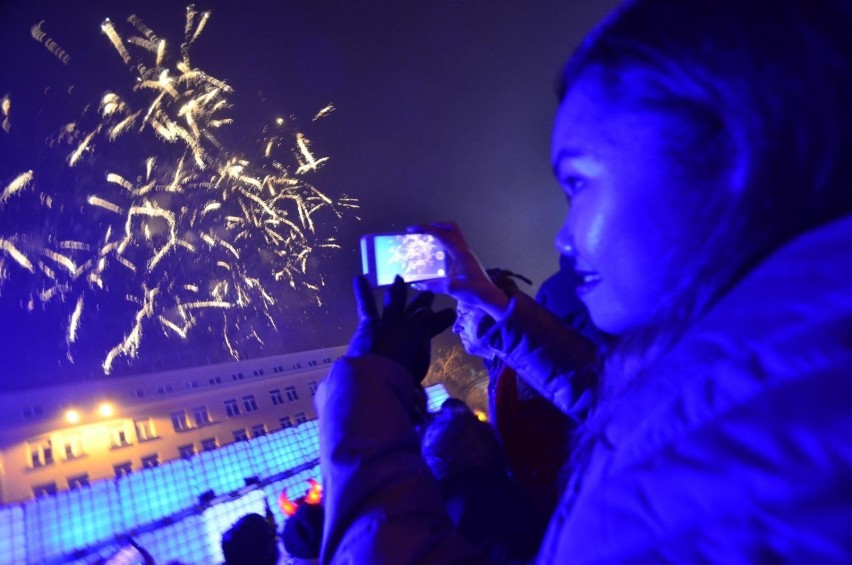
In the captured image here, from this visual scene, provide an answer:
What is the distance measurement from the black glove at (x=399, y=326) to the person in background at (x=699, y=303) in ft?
1.10

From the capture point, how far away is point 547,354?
192 cm

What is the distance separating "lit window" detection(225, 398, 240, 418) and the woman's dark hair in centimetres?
2269

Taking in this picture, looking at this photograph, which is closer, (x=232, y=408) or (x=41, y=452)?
(x=41, y=452)

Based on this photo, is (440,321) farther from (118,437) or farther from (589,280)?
(118,437)

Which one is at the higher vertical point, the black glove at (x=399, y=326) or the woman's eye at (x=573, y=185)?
the woman's eye at (x=573, y=185)

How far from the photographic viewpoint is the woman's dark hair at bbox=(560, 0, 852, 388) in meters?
0.66

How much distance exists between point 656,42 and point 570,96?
249 millimetres

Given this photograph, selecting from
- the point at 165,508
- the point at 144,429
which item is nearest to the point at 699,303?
the point at 165,508

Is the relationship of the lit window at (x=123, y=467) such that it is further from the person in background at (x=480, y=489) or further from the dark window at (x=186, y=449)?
the person in background at (x=480, y=489)

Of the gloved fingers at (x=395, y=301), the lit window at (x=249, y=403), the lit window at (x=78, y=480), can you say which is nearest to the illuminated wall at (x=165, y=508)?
the gloved fingers at (x=395, y=301)

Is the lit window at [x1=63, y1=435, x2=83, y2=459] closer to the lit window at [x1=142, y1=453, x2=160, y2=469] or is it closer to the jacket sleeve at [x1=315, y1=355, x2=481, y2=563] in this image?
the lit window at [x1=142, y1=453, x2=160, y2=469]

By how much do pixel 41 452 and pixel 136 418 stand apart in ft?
10.5

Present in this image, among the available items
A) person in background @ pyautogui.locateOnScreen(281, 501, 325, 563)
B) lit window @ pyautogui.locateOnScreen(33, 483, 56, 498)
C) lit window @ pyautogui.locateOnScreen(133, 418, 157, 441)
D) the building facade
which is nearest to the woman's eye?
person in background @ pyautogui.locateOnScreen(281, 501, 325, 563)

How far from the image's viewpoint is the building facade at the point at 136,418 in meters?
14.4
